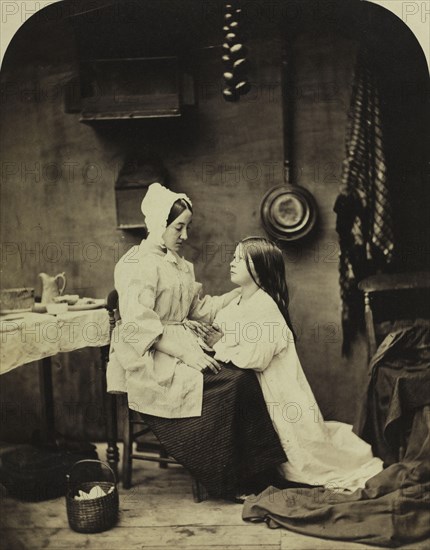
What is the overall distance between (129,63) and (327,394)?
200 cm

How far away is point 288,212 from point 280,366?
0.80m

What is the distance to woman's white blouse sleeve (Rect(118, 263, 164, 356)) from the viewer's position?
318cm

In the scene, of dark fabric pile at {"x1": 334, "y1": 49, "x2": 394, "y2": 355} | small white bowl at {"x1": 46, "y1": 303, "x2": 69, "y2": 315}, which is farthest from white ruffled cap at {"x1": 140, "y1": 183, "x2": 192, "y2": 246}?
dark fabric pile at {"x1": 334, "y1": 49, "x2": 394, "y2": 355}

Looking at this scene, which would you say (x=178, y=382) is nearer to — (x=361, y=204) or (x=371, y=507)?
(x=371, y=507)

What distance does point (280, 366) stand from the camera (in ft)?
10.8

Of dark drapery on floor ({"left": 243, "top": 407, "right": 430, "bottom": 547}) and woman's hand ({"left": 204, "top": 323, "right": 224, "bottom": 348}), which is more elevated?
woman's hand ({"left": 204, "top": 323, "right": 224, "bottom": 348})

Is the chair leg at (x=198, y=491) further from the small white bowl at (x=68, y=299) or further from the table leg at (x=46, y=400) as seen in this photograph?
the small white bowl at (x=68, y=299)

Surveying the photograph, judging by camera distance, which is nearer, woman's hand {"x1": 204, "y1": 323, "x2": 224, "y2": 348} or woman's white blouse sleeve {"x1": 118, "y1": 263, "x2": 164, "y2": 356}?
woman's white blouse sleeve {"x1": 118, "y1": 263, "x2": 164, "y2": 356}

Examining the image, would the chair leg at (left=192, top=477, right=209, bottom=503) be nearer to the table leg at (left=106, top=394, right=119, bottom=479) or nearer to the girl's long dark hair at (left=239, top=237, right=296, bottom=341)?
the table leg at (left=106, top=394, right=119, bottom=479)

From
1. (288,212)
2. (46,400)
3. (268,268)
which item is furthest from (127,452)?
(288,212)

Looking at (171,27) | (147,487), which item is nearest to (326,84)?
(171,27)

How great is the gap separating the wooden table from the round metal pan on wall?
3.23 ft

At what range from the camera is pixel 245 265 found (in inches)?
131

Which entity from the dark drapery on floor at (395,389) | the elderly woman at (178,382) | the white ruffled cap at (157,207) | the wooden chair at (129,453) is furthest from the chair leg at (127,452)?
the dark drapery on floor at (395,389)
